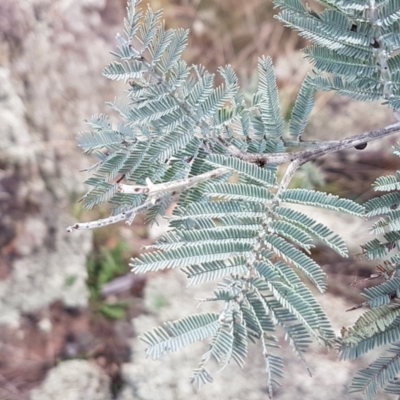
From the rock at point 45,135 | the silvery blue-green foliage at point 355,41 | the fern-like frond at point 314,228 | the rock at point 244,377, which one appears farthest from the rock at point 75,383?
the silvery blue-green foliage at point 355,41

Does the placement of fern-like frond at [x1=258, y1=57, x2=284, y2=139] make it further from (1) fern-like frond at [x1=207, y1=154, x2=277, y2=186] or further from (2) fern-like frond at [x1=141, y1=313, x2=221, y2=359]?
(2) fern-like frond at [x1=141, y1=313, x2=221, y2=359]

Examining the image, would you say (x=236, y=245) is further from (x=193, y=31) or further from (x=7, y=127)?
(x=193, y=31)

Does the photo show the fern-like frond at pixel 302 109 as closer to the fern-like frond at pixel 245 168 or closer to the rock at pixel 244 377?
the fern-like frond at pixel 245 168

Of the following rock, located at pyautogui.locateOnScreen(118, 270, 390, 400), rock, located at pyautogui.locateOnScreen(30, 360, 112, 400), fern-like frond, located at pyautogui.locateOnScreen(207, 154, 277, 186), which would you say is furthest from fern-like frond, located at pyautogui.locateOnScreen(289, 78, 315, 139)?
rock, located at pyautogui.locateOnScreen(30, 360, 112, 400)

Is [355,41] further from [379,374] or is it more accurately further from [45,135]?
[45,135]

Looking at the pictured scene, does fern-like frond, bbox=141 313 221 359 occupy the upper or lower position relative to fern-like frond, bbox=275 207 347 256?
lower

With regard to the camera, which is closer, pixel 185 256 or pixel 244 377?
pixel 185 256

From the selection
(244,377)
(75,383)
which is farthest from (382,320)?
(75,383)
